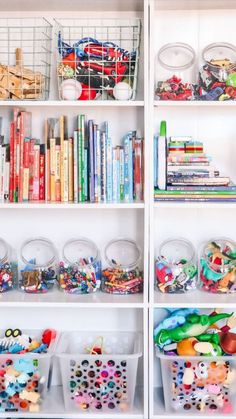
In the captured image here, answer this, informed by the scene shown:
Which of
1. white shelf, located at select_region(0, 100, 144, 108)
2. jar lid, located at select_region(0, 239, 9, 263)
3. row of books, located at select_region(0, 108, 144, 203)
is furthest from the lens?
jar lid, located at select_region(0, 239, 9, 263)

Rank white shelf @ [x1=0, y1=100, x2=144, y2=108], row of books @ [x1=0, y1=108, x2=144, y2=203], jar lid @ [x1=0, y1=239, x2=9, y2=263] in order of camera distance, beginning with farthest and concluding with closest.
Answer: jar lid @ [x1=0, y1=239, x2=9, y2=263] < row of books @ [x1=0, y1=108, x2=144, y2=203] < white shelf @ [x1=0, y1=100, x2=144, y2=108]

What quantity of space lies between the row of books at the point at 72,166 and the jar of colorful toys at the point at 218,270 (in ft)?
1.11

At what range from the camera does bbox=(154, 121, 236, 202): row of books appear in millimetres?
2014

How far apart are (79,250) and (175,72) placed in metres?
0.76

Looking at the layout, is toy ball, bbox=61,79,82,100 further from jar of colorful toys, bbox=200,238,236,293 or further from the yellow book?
jar of colorful toys, bbox=200,238,236,293

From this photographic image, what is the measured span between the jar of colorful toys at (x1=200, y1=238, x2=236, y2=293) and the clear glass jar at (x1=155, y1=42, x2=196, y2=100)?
1.87 feet

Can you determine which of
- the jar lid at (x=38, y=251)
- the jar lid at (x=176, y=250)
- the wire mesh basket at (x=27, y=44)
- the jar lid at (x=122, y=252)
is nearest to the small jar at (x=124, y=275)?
the jar lid at (x=122, y=252)

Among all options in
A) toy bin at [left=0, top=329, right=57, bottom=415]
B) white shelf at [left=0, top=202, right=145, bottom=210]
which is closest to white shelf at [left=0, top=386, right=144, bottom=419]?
toy bin at [left=0, top=329, right=57, bottom=415]

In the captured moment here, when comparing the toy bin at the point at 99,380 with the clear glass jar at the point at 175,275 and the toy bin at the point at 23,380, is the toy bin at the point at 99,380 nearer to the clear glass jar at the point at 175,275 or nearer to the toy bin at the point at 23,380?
the toy bin at the point at 23,380

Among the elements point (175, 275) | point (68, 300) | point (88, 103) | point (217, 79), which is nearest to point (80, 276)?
point (68, 300)

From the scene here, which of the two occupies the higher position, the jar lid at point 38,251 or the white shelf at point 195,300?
the jar lid at point 38,251

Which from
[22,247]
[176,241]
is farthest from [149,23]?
[22,247]

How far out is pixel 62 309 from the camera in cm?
228

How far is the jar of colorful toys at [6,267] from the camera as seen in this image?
2.12m
